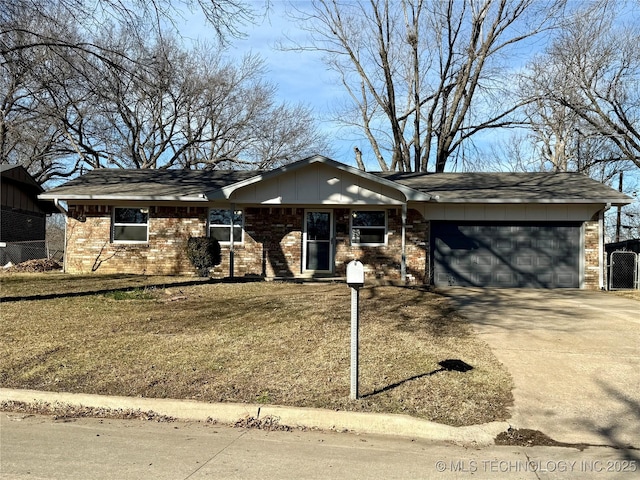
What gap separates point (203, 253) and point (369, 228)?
5.13 meters

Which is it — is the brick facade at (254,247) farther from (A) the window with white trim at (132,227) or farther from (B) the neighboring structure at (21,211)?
(B) the neighboring structure at (21,211)

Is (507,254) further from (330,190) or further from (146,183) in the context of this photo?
(146,183)

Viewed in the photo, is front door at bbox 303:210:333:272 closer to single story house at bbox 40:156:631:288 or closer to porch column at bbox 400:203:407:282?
single story house at bbox 40:156:631:288

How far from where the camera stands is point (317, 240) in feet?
54.6

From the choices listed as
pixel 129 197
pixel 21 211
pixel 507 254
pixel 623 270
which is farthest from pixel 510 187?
pixel 21 211

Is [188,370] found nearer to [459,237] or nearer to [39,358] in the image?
[39,358]

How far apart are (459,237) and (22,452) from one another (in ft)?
45.0

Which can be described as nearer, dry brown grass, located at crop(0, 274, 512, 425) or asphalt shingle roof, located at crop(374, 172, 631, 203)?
dry brown grass, located at crop(0, 274, 512, 425)

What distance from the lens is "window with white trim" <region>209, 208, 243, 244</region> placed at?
16.7 meters

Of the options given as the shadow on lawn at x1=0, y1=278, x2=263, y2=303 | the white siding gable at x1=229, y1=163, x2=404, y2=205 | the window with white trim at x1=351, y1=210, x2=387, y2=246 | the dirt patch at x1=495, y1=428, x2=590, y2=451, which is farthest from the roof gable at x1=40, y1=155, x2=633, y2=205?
the dirt patch at x1=495, y1=428, x2=590, y2=451

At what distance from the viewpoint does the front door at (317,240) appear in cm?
1659

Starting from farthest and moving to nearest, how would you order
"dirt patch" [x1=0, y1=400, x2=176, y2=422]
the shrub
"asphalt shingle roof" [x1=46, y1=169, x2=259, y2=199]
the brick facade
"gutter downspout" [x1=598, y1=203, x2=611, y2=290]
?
"asphalt shingle roof" [x1=46, y1=169, x2=259, y2=199]
the brick facade
"gutter downspout" [x1=598, y1=203, x2=611, y2=290]
the shrub
"dirt patch" [x1=0, y1=400, x2=176, y2=422]

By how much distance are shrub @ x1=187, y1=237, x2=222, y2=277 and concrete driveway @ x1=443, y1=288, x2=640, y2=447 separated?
6998 millimetres

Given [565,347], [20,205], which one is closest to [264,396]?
[565,347]
